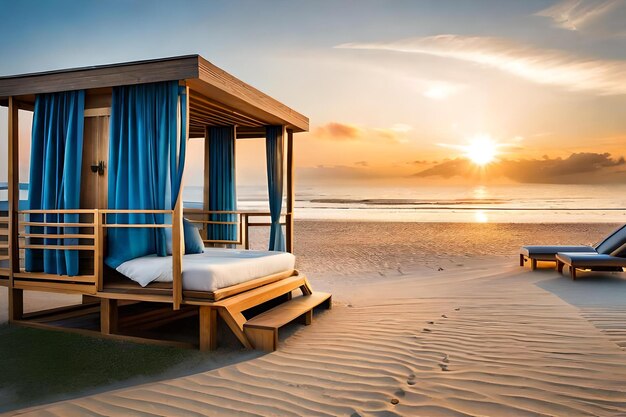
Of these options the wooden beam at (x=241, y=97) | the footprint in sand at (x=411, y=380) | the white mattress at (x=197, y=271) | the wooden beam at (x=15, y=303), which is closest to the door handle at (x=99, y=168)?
the white mattress at (x=197, y=271)

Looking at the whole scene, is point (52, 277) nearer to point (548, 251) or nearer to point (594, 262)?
point (594, 262)

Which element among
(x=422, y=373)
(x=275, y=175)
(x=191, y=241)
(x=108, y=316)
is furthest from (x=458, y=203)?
(x=422, y=373)

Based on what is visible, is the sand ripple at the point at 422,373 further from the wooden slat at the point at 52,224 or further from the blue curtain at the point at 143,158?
the wooden slat at the point at 52,224

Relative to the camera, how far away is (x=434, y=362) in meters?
4.50

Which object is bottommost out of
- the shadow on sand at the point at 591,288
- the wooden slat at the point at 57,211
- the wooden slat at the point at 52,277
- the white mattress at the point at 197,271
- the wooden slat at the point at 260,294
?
the shadow on sand at the point at 591,288

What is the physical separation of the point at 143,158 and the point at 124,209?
0.67 meters

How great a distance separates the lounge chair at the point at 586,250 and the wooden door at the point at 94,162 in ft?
27.0

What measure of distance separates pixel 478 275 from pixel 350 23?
10598 millimetres

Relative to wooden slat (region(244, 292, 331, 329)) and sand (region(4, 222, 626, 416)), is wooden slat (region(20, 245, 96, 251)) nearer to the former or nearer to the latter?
wooden slat (region(244, 292, 331, 329))

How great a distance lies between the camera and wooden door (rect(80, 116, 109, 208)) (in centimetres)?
619

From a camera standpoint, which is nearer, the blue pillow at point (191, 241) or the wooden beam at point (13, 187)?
the wooden beam at point (13, 187)

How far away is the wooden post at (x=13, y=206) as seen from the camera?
249 inches

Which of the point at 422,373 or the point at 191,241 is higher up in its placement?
the point at 191,241

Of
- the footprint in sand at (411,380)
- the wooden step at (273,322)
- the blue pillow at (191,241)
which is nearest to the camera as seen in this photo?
the footprint in sand at (411,380)
